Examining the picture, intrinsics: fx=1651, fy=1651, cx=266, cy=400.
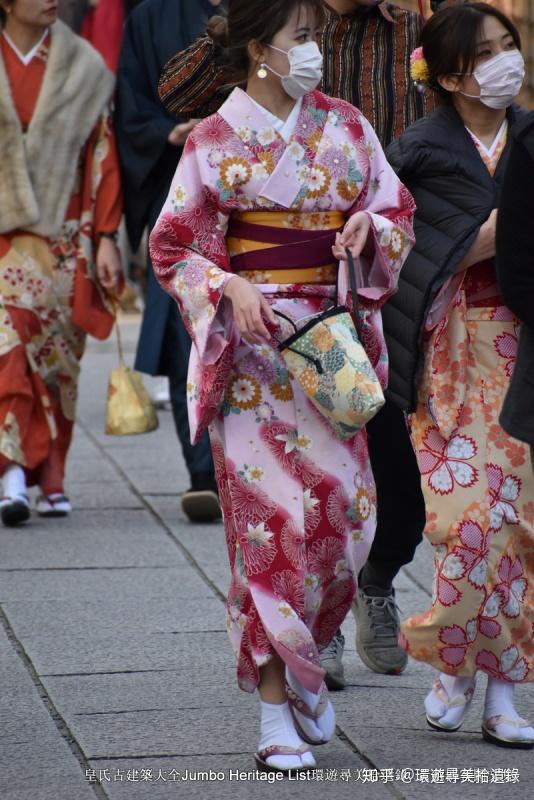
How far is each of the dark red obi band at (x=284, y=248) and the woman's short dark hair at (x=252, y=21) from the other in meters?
0.38

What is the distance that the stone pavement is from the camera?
3564 mm

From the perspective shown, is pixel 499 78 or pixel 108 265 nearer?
pixel 499 78

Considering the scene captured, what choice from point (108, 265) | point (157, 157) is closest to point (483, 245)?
point (157, 157)

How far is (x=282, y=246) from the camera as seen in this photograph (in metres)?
3.69

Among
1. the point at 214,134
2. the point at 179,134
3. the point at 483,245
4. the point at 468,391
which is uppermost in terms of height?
the point at 214,134

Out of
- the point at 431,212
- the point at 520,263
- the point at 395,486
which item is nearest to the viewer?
the point at 520,263

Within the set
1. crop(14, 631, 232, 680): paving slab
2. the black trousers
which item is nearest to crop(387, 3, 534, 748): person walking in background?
the black trousers

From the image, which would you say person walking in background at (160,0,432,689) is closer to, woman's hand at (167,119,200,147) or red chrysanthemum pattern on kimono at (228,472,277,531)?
red chrysanthemum pattern on kimono at (228,472,277,531)

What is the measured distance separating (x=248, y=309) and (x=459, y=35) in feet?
3.07

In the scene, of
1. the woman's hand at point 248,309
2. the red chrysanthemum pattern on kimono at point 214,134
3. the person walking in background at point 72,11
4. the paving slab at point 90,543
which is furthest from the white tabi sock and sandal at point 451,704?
the person walking in background at point 72,11

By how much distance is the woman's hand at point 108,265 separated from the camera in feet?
21.0

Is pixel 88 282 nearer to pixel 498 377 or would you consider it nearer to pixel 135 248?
pixel 135 248

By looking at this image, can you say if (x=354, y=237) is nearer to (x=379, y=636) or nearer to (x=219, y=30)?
(x=219, y=30)

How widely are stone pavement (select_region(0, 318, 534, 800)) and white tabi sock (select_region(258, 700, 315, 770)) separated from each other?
62 millimetres
